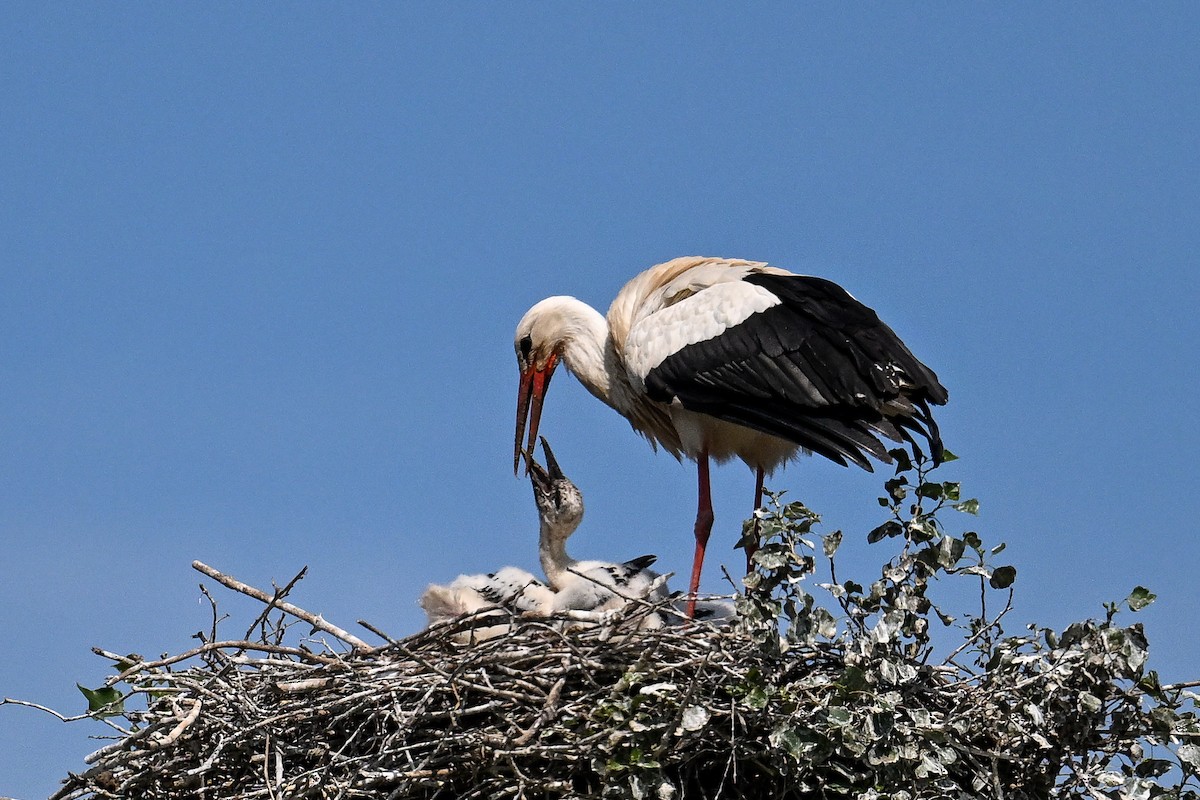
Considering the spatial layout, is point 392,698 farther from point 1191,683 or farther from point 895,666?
point 1191,683

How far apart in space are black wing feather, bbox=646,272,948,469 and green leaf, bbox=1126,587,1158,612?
112 centimetres

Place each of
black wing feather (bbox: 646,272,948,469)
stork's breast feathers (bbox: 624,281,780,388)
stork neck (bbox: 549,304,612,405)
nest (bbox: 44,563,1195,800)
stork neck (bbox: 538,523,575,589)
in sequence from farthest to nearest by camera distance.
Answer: stork neck (bbox: 549,304,612,405), stork neck (bbox: 538,523,575,589), stork's breast feathers (bbox: 624,281,780,388), black wing feather (bbox: 646,272,948,469), nest (bbox: 44,563,1195,800)

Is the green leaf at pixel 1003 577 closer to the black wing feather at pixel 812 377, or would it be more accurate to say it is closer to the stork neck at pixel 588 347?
the black wing feather at pixel 812 377

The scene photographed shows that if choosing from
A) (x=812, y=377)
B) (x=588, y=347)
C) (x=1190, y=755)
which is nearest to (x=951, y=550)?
(x=1190, y=755)

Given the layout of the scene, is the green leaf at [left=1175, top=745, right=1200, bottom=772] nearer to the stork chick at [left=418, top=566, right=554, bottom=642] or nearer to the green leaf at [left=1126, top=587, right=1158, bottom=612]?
the green leaf at [left=1126, top=587, right=1158, bottom=612]

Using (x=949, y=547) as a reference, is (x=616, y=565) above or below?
above

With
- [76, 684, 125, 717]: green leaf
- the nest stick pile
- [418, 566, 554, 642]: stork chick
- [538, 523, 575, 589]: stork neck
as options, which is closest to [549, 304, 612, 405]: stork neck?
[538, 523, 575, 589]: stork neck

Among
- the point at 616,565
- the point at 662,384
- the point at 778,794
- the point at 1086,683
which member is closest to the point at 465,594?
the point at 616,565

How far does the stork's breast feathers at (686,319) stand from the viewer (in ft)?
21.3

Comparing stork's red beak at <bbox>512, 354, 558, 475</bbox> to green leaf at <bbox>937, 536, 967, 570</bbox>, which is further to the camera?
stork's red beak at <bbox>512, 354, 558, 475</bbox>

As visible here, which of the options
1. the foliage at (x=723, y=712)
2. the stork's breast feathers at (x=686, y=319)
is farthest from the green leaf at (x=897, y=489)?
the stork's breast feathers at (x=686, y=319)

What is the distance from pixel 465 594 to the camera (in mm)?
6309

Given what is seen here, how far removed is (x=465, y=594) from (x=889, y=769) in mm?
2156

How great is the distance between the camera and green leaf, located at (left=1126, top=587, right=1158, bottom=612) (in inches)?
189
